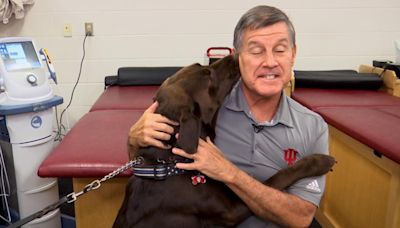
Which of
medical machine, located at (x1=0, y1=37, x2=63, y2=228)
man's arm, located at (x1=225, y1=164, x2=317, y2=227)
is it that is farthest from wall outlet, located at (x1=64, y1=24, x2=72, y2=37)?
man's arm, located at (x1=225, y1=164, x2=317, y2=227)

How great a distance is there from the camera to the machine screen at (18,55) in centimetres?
A: 192

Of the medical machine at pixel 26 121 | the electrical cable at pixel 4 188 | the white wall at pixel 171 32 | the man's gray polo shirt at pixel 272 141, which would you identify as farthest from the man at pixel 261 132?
the white wall at pixel 171 32

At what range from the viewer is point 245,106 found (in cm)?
141

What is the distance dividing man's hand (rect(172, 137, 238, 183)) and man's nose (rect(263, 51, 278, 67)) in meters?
0.35

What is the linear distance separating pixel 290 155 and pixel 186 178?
403mm

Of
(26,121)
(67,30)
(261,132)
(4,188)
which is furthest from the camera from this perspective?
(67,30)

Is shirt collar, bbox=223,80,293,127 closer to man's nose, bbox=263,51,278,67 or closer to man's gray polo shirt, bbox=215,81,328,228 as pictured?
man's gray polo shirt, bbox=215,81,328,228

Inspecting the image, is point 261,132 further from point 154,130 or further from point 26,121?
point 26,121

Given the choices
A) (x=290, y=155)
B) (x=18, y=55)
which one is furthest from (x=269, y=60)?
(x=18, y=55)

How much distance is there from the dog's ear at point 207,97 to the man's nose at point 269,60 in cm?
19

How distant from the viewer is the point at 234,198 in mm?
1311

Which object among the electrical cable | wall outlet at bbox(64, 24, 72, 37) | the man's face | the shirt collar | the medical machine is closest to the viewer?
the man's face

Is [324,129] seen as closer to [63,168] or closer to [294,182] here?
[294,182]

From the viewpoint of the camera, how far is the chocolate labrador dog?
1210 millimetres
